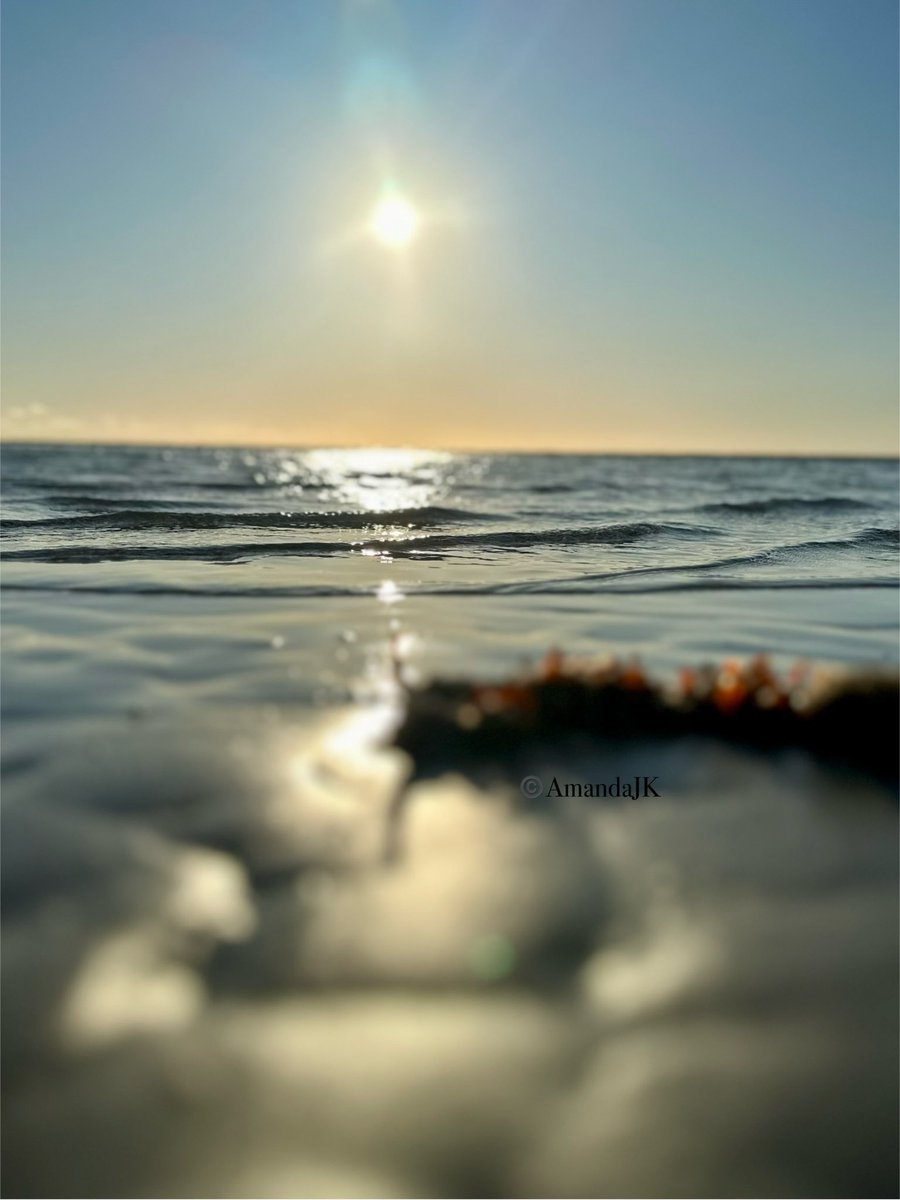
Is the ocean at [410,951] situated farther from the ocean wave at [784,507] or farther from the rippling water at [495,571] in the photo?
the ocean wave at [784,507]

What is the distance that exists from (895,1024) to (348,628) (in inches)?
175

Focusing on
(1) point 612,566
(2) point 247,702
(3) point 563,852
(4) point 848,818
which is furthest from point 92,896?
(1) point 612,566

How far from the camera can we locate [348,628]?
608 cm

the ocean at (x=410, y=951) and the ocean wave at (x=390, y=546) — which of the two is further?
the ocean wave at (x=390, y=546)

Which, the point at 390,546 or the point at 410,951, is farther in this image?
the point at 390,546

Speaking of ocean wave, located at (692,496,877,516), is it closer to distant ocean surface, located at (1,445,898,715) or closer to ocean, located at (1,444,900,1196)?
distant ocean surface, located at (1,445,898,715)

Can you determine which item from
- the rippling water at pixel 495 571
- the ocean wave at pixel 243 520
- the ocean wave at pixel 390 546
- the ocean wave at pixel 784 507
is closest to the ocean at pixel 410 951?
the rippling water at pixel 495 571

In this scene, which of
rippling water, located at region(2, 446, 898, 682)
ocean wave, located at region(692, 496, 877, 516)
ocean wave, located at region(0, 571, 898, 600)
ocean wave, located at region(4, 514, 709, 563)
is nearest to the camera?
rippling water, located at region(2, 446, 898, 682)

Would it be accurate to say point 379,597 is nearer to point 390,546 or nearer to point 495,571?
point 495,571

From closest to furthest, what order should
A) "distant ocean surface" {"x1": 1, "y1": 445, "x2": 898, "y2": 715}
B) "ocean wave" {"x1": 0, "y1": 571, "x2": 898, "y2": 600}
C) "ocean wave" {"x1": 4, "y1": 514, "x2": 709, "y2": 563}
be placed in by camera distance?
"distant ocean surface" {"x1": 1, "y1": 445, "x2": 898, "y2": 715} < "ocean wave" {"x1": 0, "y1": 571, "x2": 898, "y2": 600} < "ocean wave" {"x1": 4, "y1": 514, "x2": 709, "y2": 563}

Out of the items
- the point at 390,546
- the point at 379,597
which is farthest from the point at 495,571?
A: the point at 390,546

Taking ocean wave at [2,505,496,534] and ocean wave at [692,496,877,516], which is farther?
ocean wave at [692,496,877,516]

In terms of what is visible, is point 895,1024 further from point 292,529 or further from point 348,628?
point 292,529

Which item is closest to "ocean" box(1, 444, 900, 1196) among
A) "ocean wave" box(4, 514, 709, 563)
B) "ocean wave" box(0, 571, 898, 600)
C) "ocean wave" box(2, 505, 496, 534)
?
"ocean wave" box(0, 571, 898, 600)
